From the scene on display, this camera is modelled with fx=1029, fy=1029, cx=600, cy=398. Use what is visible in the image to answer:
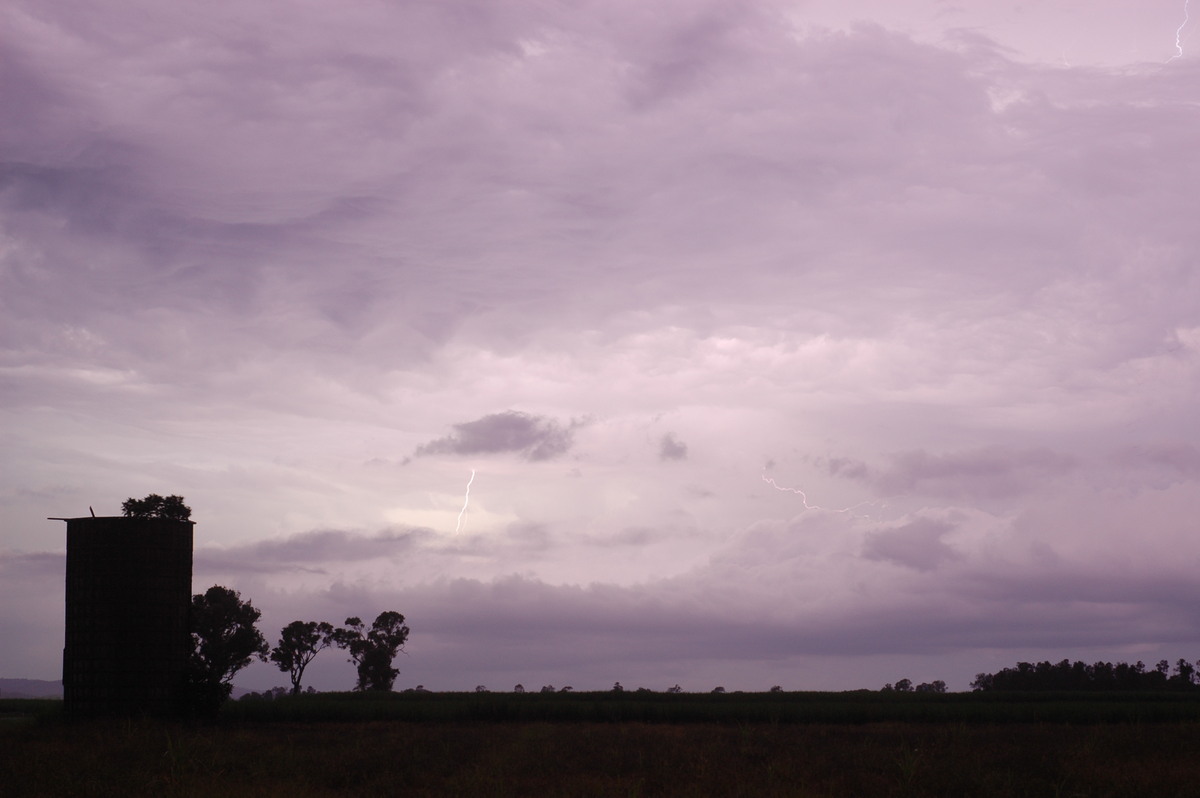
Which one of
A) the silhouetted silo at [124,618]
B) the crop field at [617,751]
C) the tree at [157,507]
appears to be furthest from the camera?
the tree at [157,507]

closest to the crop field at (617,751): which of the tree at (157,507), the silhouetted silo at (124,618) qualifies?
the silhouetted silo at (124,618)

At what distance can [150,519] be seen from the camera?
145 ft

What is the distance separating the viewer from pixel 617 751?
3338cm

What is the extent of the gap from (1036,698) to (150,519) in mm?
47125

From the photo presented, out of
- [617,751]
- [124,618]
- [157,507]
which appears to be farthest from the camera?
[157,507]

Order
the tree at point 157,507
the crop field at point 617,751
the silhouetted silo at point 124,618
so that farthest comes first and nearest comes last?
the tree at point 157,507 → the silhouetted silo at point 124,618 → the crop field at point 617,751

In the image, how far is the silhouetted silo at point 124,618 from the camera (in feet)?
139

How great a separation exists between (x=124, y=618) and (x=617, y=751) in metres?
22.6

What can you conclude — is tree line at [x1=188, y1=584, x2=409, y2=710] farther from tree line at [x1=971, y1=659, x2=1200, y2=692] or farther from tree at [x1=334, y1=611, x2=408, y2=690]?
tree line at [x1=971, y1=659, x2=1200, y2=692]

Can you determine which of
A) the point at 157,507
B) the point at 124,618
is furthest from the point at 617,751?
the point at 157,507

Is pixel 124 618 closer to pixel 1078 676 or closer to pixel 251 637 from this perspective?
pixel 251 637

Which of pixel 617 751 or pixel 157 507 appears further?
pixel 157 507

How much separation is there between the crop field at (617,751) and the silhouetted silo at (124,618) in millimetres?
1632

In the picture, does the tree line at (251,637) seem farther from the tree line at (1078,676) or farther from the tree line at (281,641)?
the tree line at (1078,676)
